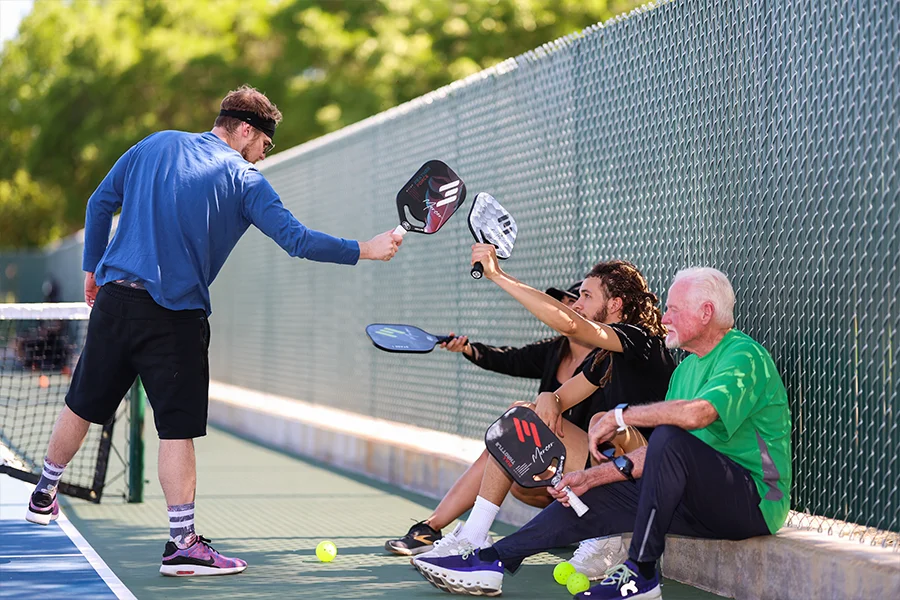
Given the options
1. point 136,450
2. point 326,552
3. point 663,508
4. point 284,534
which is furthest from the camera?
point 136,450

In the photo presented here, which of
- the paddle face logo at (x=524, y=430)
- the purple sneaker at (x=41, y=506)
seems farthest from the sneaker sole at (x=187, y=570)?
the paddle face logo at (x=524, y=430)

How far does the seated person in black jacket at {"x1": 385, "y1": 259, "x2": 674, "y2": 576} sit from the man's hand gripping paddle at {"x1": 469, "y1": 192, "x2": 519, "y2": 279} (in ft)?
0.88

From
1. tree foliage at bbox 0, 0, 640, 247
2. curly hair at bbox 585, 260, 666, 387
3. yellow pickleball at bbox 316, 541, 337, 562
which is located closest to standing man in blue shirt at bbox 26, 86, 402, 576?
yellow pickleball at bbox 316, 541, 337, 562

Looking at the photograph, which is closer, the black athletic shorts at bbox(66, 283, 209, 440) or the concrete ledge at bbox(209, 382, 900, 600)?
the concrete ledge at bbox(209, 382, 900, 600)

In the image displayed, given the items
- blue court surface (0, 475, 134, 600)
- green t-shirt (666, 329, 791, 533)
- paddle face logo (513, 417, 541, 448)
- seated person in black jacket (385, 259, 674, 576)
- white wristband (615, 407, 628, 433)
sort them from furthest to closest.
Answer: seated person in black jacket (385, 259, 674, 576)
blue court surface (0, 475, 134, 600)
paddle face logo (513, 417, 541, 448)
white wristband (615, 407, 628, 433)
green t-shirt (666, 329, 791, 533)

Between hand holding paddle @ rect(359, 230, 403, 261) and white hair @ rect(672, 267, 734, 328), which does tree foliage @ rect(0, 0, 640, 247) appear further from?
white hair @ rect(672, 267, 734, 328)

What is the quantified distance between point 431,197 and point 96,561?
7.63ft

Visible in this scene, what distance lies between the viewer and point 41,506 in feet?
21.0

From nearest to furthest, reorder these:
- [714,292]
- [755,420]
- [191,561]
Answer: [755,420] < [714,292] < [191,561]

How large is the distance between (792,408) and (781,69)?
1.45 m

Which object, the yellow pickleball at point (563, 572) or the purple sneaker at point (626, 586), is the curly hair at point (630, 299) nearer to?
the yellow pickleball at point (563, 572)

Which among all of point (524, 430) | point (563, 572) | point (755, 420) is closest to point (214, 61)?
point (563, 572)

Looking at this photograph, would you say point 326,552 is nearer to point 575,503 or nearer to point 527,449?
point 527,449

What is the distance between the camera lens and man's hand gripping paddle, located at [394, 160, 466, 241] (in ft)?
21.2
